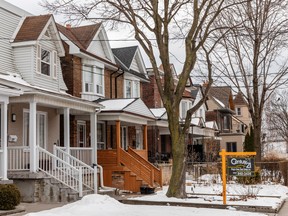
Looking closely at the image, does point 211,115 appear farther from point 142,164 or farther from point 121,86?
point 142,164

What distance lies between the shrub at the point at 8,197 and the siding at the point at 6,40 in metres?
6.87

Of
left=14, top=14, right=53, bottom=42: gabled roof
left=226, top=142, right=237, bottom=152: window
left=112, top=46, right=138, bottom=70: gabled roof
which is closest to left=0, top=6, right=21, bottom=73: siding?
left=14, top=14, right=53, bottom=42: gabled roof

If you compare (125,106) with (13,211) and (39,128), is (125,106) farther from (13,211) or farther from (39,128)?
(13,211)

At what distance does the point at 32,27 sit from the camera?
2069 cm

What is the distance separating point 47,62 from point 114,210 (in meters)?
9.64

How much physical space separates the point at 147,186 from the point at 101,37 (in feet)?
33.0

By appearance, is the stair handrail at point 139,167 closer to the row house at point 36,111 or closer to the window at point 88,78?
the row house at point 36,111

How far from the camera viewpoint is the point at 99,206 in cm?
1421

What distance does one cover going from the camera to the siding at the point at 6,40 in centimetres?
1947

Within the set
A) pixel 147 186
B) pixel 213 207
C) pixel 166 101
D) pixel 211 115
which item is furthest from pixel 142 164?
pixel 211 115

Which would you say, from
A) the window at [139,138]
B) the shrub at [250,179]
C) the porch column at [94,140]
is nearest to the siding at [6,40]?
the porch column at [94,140]

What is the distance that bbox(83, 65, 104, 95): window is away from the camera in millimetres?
24625

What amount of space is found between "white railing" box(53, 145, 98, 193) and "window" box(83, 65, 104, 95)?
569 centimetres

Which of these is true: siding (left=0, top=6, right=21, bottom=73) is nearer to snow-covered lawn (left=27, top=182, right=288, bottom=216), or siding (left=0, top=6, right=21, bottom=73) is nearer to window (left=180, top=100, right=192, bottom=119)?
snow-covered lawn (left=27, top=182, right=288, bottom=216)
